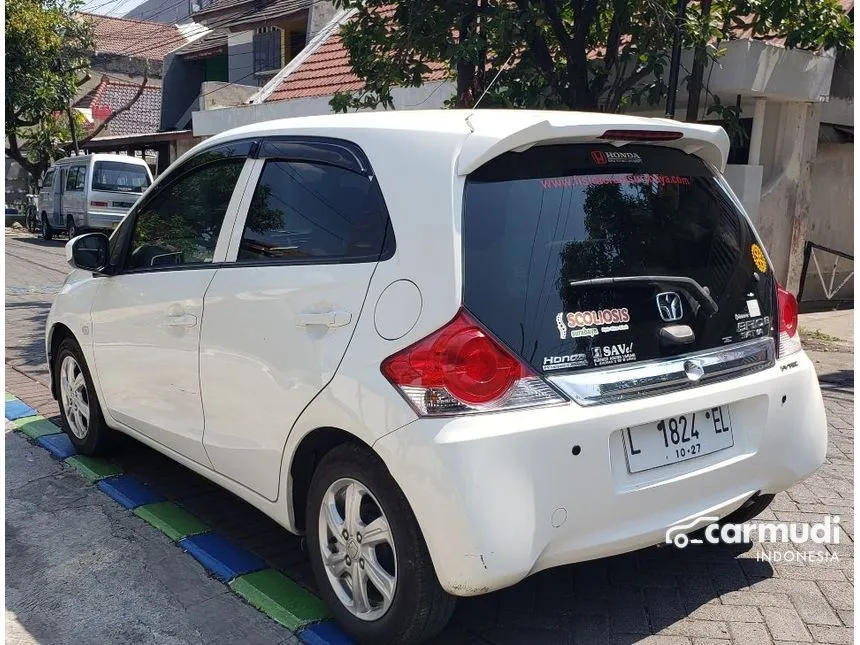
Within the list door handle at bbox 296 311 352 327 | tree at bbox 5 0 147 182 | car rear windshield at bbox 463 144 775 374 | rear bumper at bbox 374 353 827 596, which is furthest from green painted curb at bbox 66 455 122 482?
tree at bbox 5 0 147 182

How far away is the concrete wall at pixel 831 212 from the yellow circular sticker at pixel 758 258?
27.0 ft

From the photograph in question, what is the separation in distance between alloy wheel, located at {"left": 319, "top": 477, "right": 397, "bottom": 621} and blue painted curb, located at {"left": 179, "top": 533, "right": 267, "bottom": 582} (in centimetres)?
66

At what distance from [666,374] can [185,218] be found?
92.2 inches

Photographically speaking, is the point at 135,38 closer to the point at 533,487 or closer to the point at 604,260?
the point at 604,260

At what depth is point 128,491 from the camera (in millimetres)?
4262

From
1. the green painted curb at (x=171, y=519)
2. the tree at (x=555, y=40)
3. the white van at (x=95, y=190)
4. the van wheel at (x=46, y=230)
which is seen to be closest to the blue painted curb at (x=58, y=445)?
the green painted curb at (x=171, y=519)

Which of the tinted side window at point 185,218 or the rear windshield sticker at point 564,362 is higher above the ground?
the tinted side window at point 185,218

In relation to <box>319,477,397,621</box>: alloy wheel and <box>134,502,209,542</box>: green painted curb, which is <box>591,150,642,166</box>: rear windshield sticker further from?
<box>134,502,209,542</box>: green painted curb

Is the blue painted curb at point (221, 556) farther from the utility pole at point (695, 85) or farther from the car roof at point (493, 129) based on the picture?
the utility pole at point (695, 85)

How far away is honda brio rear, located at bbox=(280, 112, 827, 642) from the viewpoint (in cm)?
242

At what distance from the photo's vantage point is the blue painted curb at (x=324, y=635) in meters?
2.88

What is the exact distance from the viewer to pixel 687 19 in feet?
22.4

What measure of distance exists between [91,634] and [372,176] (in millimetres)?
1985

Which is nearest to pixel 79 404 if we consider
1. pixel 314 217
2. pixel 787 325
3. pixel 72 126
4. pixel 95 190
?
pixel 314 217
